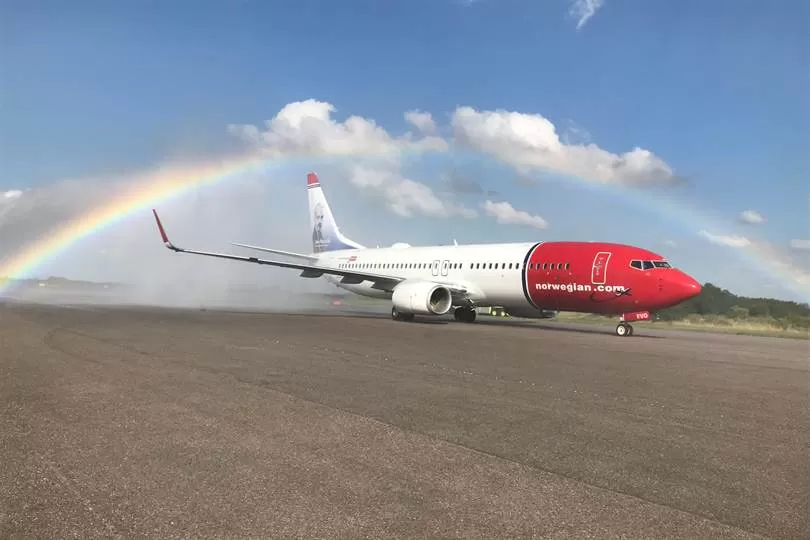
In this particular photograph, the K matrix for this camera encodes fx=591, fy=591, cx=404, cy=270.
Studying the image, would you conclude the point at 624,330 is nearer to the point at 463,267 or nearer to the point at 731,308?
the point at 463,267

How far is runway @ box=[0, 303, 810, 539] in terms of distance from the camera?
3.88m

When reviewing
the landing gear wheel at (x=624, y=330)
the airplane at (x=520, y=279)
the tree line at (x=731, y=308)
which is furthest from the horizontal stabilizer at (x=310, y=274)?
the tree line at (x=731, y=308)

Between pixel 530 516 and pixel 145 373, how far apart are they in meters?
7.56

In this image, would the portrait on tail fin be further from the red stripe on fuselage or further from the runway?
the runway

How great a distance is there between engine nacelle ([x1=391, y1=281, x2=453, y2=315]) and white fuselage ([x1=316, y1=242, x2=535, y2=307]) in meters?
1.28

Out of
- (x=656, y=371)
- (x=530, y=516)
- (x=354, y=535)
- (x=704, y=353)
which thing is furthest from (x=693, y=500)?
(x=704, y=353)

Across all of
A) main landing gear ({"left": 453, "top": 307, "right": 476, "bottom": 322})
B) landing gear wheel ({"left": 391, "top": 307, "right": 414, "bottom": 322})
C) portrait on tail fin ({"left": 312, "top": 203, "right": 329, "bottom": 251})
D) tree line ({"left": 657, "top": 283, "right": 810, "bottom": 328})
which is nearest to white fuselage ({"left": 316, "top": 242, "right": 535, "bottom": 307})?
main landing gear ({"left": 453, "top": 307, "right": 476, "bottom": 322})

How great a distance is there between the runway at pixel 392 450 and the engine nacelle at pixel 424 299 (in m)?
14.7

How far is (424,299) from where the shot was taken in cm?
2633

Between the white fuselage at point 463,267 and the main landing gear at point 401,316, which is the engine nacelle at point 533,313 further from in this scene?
the main landing gear at point 401,316

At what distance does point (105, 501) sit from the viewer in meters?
4.08

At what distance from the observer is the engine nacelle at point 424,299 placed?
26.4m

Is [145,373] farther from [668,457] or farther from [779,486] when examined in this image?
[779,486]

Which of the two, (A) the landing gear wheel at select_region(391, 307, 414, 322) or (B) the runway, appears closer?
(B) the runway
